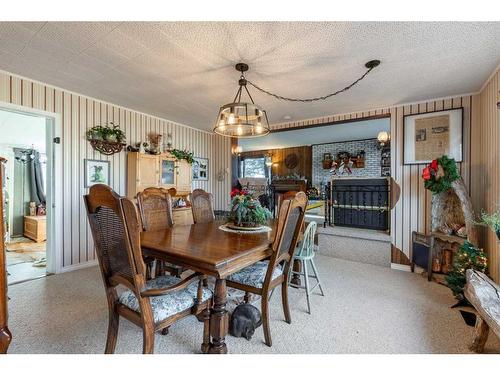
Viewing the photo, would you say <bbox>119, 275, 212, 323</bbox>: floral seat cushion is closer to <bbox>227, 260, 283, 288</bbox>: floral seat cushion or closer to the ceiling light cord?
<bbox>227, 260, 283, 288</bbox>: floral seat cushion

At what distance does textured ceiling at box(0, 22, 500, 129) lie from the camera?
5.85 feet

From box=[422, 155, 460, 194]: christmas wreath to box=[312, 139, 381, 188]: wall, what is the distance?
4.37 metres

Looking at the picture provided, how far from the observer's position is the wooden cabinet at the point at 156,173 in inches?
144

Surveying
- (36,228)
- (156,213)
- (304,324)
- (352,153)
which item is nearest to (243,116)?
(156,213)

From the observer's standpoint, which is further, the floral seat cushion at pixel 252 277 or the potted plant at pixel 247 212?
the potted plant at pixel 247 212

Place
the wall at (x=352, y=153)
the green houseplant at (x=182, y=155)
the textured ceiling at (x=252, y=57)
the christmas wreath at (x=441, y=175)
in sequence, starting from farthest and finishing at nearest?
1. the wall at (x=352, y=153)
2. the green houseplant at (x=182, y=155)
3. the christmas wreath at (x=441, y=175)
4. the textured ceiling at (x=252, y=57)

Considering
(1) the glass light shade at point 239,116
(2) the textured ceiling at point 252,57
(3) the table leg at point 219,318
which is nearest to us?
(3) the table leg at point 219,318

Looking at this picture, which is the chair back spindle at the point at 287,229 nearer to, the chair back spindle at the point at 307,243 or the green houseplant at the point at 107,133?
the chair back spindle at the point at 307,243

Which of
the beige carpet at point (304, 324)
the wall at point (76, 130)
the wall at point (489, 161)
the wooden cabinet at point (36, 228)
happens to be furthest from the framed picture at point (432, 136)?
the wooden cabinet at point (36, 228)

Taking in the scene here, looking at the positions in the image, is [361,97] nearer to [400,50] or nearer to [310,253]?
[400,50]

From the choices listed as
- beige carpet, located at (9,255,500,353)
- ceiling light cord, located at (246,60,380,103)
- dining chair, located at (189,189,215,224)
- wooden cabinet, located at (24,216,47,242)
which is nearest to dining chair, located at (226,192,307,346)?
beige carpet, located at (9,255,500,353)

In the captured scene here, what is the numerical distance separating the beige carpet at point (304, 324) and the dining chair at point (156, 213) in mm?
487
